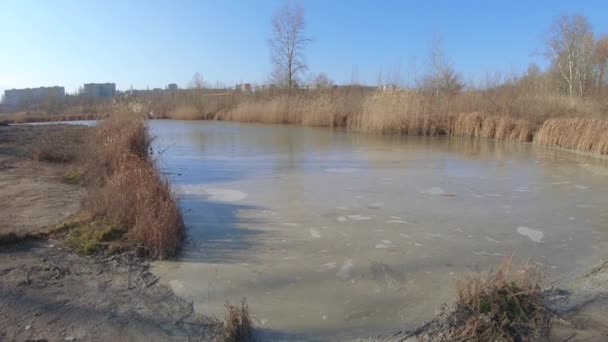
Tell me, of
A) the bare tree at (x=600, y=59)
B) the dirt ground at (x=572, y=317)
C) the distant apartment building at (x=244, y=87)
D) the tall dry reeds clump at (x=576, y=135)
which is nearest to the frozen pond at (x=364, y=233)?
the dirt ground at (x=572, y=317)

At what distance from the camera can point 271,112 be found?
20.6m

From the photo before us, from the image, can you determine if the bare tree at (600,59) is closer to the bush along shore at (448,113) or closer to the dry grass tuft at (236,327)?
the bush along shore at (448,113)

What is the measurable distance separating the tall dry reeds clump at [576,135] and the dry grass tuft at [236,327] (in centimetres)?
990

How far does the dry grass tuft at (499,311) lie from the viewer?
218cm

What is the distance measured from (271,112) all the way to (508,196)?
15789 millimetres

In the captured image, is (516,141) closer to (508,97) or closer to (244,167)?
(508,97)

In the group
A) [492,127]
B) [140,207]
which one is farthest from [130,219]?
[492,127]

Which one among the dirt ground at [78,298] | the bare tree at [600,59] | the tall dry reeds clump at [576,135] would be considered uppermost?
the bare tree at [600,59]

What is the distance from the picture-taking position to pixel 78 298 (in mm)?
2715

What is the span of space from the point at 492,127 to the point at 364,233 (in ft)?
36.2

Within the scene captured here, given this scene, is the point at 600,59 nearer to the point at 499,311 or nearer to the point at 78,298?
the point at 499,311

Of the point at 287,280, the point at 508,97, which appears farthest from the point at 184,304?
the point at 508,97

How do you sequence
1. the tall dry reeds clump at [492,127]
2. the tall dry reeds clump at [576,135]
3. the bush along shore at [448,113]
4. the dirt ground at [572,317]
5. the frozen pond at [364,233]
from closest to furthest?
the dirt ground at [572,317] < the frozen pond at [364,233] < the tall dry reeds clump at [576,135] < the bush along shore at [448,113] < the tall dry reeds clump at [492,127]

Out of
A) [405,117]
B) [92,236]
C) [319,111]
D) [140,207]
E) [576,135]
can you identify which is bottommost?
[92,236]
